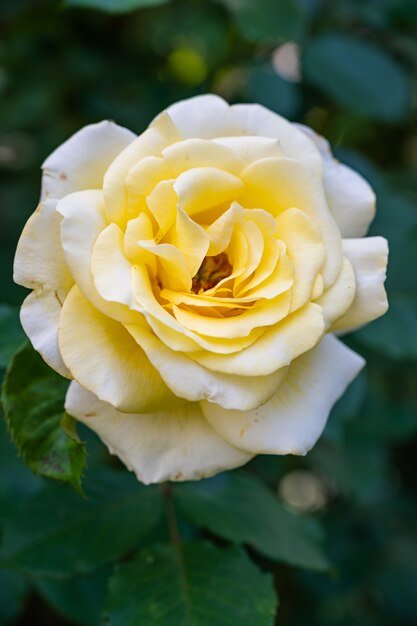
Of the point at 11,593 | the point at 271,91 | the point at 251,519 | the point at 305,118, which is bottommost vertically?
the point at 11,593

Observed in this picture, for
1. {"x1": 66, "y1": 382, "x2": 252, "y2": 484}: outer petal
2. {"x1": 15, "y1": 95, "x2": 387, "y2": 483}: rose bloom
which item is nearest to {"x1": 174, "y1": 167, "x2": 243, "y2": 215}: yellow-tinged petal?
{"x1": 15, "y1": 95, "x2": 387, "y2": 483}: rose bloom

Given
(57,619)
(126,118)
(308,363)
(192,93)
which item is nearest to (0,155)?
(126,118)

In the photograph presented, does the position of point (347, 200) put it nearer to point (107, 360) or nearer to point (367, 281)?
point (367, 281)

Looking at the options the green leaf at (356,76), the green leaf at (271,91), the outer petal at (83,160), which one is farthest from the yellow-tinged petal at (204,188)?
the green leaf at (356,76)

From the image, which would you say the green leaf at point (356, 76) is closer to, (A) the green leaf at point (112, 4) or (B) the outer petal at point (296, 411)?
(A) the green leaf at point (112, 4)

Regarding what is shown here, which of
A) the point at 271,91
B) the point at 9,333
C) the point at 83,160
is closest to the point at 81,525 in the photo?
the point at 9,333

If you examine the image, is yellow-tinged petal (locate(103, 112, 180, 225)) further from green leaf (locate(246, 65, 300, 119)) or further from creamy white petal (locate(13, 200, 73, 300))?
green leaf (locate(246, 65, 300, 119))

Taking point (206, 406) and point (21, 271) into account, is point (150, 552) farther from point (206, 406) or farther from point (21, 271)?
point (21, 271)
